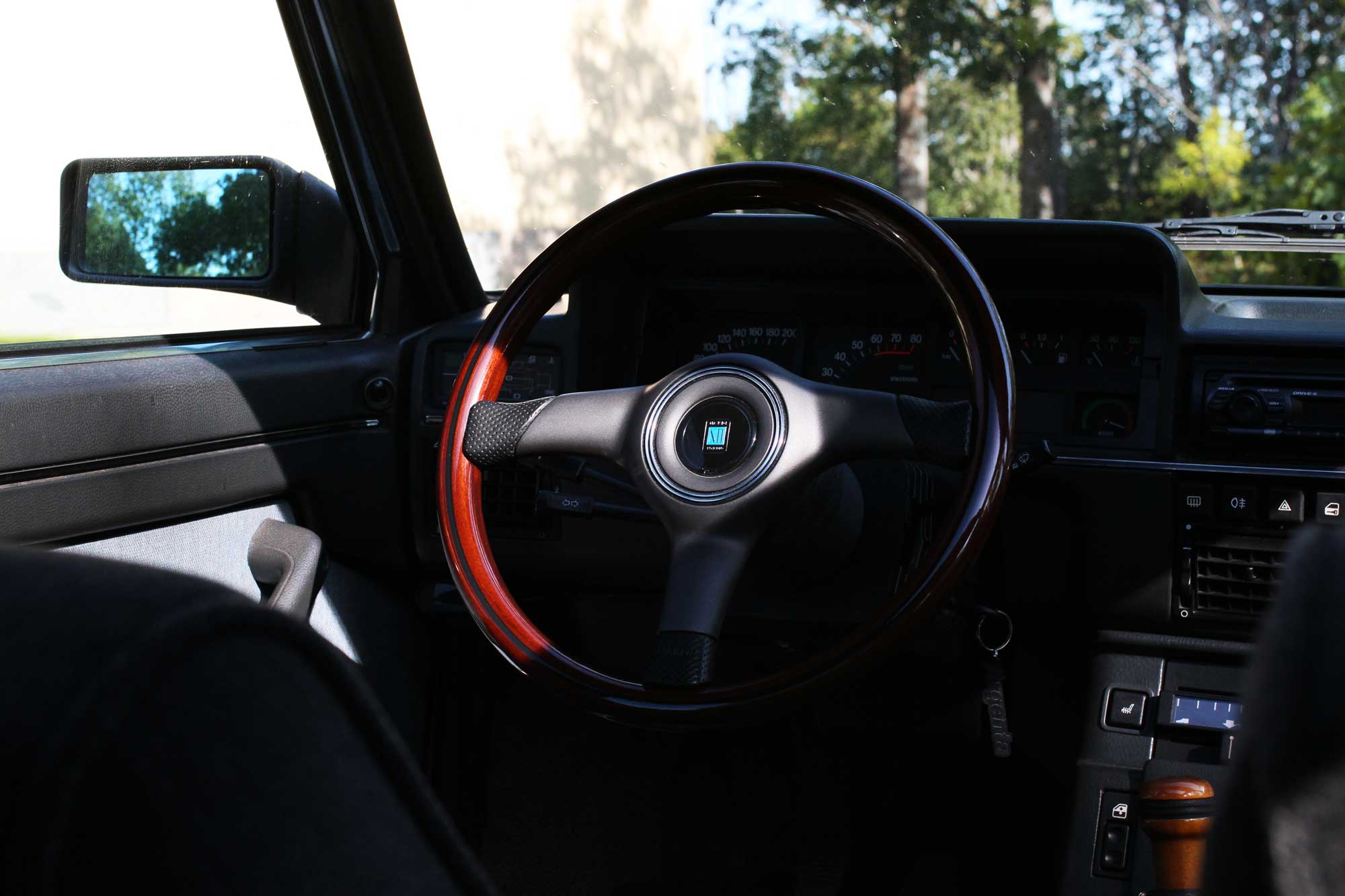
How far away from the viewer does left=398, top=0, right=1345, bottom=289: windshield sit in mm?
2391

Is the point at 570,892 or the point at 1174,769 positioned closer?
the point at 1174,769

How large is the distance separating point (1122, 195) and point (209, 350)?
1.85m

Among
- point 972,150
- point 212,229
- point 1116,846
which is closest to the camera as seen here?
point 1116,846

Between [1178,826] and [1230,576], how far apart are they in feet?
1.31

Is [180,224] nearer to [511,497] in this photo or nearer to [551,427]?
[511,497]

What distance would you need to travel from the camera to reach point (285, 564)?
191 centimetres

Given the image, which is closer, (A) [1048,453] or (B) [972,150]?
(A) [1048,453]

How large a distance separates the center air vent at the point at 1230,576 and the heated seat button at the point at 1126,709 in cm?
17

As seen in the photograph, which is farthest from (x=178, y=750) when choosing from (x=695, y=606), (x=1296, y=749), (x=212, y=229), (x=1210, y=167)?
(x=1210, y=167)

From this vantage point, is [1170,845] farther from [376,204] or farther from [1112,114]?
[1112,114]

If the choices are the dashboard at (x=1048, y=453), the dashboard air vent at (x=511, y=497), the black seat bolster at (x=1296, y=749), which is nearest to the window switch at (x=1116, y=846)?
the dashboard at (x=1048, y=453)

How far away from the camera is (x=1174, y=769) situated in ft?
6.09

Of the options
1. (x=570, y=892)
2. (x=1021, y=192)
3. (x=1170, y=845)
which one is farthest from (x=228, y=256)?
(x=1170, y=845)

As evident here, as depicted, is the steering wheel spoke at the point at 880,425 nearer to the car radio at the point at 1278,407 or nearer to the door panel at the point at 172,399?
the car radio at the point at 1278,407
